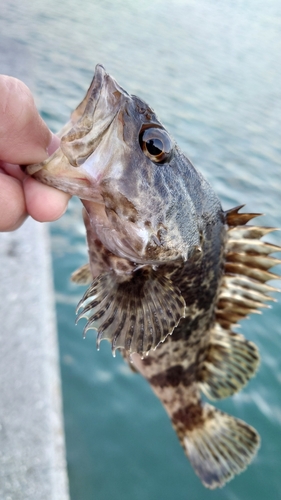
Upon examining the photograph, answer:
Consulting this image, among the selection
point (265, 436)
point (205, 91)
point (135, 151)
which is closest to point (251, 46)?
point (205, 91)

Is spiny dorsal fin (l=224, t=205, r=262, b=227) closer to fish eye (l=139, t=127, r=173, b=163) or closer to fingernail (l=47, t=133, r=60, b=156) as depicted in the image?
fish eye (l=139, t=127, r=173, b=163)

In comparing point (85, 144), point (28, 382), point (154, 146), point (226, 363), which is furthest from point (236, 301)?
point (85, 144)

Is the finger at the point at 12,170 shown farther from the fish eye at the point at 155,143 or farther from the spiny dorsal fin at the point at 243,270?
the spiny dorsal fin at the point at 243,270

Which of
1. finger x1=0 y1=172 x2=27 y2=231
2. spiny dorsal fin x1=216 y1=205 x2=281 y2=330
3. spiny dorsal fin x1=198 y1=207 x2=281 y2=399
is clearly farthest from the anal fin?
finger x1=0 y1=172 x2=27 y2=231

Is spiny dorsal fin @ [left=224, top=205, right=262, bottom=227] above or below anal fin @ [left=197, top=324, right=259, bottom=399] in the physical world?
above

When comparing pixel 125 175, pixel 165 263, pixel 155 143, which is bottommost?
pixel 165 263

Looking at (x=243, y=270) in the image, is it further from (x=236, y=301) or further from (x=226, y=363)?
(x=226, y=363)
